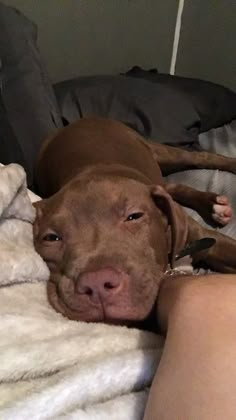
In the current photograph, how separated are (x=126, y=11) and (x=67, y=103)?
82 cm

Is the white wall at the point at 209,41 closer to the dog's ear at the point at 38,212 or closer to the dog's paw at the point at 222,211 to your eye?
the dog's paw at the point at 222,211

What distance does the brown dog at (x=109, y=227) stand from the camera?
145cm

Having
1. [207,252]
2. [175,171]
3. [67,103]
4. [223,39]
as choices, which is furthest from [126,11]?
[207,252]

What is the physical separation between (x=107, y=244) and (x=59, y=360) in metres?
0.46

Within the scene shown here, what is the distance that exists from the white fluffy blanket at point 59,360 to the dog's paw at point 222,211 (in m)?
0.95

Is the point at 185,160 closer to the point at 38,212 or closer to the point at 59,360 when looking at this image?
the point at 38,212

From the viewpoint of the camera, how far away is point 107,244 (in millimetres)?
1570

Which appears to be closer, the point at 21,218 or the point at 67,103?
the point at 21,218

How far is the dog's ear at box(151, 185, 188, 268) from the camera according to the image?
1779mm

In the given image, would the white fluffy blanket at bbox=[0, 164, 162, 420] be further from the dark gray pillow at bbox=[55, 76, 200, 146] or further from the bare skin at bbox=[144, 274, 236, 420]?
the dark gray pillow at bbox=[55, 76, 200, 146]

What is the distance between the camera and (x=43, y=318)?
1.31 metres

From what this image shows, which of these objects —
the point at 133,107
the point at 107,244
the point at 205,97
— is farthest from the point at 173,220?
the point at 205,97

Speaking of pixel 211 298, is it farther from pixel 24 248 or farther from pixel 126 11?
pixel 126 11

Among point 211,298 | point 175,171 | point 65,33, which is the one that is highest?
point 211,298
